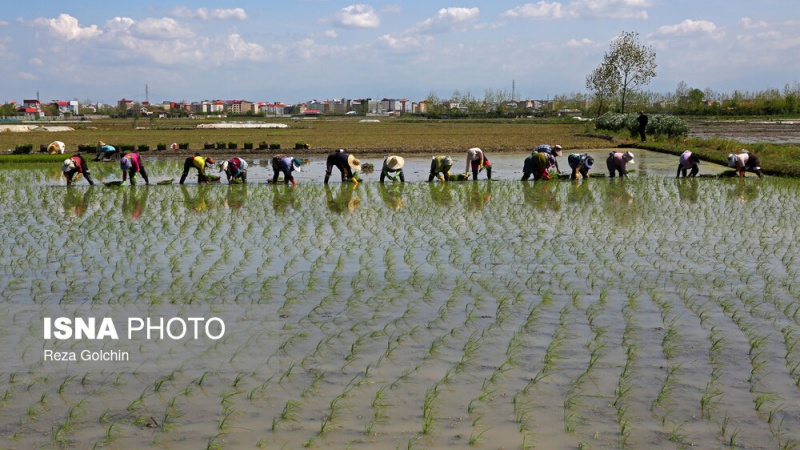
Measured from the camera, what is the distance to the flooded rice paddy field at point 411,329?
434cm

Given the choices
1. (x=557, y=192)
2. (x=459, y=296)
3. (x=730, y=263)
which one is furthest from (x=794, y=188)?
(x=459, y=296)

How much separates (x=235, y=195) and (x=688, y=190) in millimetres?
8534

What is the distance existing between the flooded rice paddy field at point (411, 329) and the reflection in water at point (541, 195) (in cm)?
111

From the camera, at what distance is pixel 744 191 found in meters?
14.3

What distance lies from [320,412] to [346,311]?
212 centimetres

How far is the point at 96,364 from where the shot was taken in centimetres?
534

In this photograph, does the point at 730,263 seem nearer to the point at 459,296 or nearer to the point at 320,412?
the point at 459,296

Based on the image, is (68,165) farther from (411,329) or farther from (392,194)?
(411,329)

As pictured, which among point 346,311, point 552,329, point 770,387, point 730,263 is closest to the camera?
point 770,387

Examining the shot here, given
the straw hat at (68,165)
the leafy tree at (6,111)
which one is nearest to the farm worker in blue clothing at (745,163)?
the straw hat at (68,165)

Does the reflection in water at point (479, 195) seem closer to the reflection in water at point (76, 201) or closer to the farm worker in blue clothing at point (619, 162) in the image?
the farm worker in blue clothing at point (619, 162)

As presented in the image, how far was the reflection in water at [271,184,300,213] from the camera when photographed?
1267 centimetres

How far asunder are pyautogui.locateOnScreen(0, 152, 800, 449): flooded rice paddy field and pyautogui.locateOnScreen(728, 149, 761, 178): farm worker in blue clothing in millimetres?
4751

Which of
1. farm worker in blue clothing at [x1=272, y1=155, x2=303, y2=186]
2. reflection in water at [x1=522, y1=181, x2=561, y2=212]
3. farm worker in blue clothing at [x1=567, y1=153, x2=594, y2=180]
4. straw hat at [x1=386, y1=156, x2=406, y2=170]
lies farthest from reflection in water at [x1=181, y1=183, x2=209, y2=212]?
farm worker in blue clothing at [x1=567, y1=153, x2=594, y2=180]
